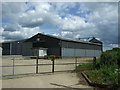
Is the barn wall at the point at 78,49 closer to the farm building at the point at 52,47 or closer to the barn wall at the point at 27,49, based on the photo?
the farm building at the point at 52,47

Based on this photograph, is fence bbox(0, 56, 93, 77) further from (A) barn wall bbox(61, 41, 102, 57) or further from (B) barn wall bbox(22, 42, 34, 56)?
(B) barn wall bbox(22, 42, 34, 56)

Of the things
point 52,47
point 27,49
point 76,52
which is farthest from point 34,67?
point 27,49

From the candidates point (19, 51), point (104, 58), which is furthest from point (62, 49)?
point (104, 58)

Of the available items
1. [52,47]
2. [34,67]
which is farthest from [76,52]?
[34,67]

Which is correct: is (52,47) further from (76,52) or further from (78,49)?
(78,49)

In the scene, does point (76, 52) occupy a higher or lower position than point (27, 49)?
lower

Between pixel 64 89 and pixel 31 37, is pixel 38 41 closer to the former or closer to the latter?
pixel 31 37

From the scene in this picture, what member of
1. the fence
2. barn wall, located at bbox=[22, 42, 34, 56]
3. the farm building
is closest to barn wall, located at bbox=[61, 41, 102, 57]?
the farm building

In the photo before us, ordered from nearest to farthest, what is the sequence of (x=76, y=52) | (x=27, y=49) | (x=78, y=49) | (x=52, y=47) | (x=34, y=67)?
(x=34, y=67) < (x=52, y=47) < (x=76, y=52) < (x=78, y=49) < (x=27, y=49)

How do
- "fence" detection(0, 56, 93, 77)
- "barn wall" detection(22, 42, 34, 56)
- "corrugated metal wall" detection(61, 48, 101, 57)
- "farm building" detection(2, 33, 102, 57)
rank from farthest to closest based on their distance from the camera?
"barn wall" detection(22, 42, 34, 56) → "corrugated metal wall" detection(61, 48, 101, 57) → "farm building" detection(2, 33, 102, 57) → "fence" detection(0, 56, 93, 77)

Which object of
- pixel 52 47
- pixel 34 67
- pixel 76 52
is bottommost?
pixel 34 67

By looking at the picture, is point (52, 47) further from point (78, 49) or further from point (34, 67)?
point (34, 67)

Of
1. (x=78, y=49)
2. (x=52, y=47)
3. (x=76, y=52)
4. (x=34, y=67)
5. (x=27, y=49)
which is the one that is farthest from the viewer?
(x=27, y=49)

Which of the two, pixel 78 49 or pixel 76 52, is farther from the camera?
pixel 78 49
